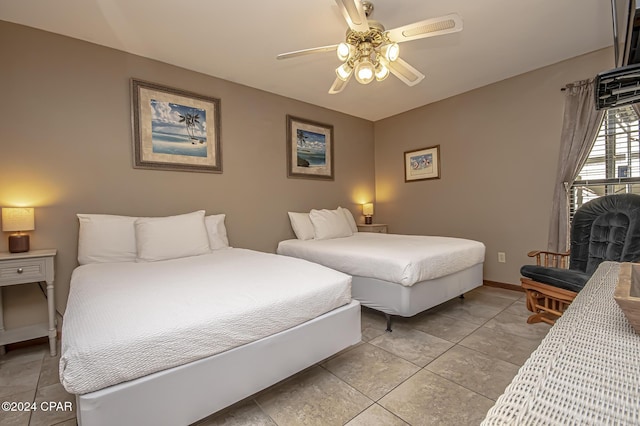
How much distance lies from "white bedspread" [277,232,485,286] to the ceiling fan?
1463mm

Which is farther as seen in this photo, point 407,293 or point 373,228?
point 373,228

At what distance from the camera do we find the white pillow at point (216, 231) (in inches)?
116

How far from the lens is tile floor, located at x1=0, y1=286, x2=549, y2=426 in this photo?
1.47 meters

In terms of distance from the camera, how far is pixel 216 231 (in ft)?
9.87

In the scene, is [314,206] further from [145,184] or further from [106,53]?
[106,53]

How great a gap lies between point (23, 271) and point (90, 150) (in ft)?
3.73

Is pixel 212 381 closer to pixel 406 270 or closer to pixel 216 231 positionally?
pixel 406 270

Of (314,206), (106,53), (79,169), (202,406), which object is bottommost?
(202,406)

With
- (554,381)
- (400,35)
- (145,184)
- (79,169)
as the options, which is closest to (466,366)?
(554,381)

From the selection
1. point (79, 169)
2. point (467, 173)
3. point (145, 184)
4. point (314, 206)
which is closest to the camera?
point (79, 169)

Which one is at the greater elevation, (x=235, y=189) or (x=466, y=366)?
(x=235, y=189)

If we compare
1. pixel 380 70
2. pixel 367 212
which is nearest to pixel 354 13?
pixel 380 70

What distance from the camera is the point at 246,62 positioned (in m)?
2.97

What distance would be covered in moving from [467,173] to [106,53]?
4.31 meters
